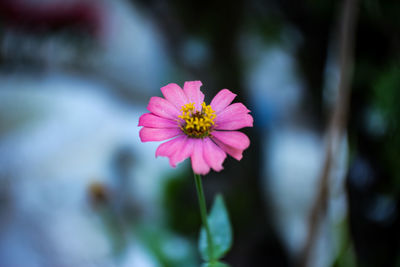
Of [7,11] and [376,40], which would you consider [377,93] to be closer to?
[376,40]

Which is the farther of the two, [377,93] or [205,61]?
[205,61]

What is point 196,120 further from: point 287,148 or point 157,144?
point 287,148

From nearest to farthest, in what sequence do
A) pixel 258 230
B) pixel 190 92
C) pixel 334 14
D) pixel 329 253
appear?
pixel 190 92
pixel 329 253
pixel 258 230
pixel 334 14

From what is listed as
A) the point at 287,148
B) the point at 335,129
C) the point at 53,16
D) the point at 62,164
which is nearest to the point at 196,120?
the point at 335,129

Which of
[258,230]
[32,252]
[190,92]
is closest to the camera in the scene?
[190,92]

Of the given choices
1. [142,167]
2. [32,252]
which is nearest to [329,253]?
[142,167]

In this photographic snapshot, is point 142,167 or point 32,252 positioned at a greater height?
point 142,167

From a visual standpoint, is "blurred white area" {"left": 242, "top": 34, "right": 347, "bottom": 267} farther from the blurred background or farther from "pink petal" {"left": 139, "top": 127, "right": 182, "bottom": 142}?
"pink petal" {"left": 139, "top": 127, "right": 182, "bottom": 142}

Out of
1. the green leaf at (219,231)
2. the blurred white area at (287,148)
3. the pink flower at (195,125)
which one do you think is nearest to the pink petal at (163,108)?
the pink flower at (195,125)
